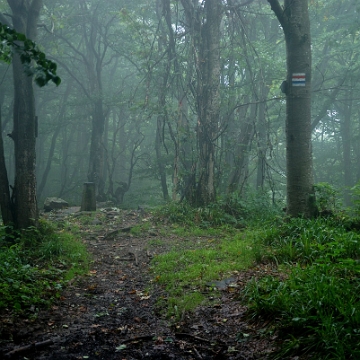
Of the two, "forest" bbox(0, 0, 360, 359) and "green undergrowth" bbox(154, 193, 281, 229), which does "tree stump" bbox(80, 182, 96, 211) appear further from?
"green undergrowth" bbox(154, 193, 281, 229)

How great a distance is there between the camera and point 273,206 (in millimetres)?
11703

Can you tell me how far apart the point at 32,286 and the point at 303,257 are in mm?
3873

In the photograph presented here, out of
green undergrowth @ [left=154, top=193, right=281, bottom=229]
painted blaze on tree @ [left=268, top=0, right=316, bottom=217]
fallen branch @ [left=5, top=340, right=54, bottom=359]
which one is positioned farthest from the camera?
green undergrowth @ [left=154, top=193, right=281, bottom=229]

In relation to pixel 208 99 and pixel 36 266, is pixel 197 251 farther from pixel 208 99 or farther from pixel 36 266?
pixel 208 99

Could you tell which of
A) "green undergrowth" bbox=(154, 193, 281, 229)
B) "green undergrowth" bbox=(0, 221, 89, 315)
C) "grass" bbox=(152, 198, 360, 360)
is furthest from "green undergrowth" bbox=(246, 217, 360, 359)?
"green undergrowth" bbox=(154, 193, 281, 229)

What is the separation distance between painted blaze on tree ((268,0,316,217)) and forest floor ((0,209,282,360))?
2.38m

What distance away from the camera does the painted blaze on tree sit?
8.13 meters

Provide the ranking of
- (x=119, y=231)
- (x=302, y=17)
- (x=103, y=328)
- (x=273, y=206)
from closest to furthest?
(x=103, y=328)
(x=302, y=17)
(x=119, y=231)
(x=273, y=206)

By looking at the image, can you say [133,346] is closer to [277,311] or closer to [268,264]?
[277,311]

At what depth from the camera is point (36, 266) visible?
7.04m

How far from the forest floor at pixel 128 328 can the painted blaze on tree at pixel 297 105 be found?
7.81 ft

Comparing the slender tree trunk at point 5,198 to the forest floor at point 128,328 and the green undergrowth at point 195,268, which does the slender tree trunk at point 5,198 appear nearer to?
the forest floor at point 128,328

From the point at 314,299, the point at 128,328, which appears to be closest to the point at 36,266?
the point at 128,328

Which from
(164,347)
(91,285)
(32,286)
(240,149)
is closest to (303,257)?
(164,347)
